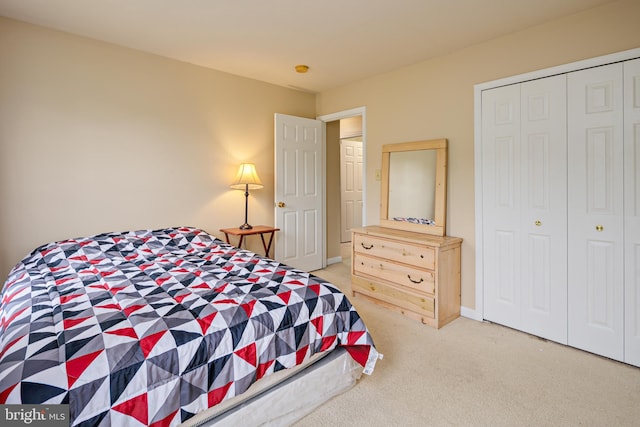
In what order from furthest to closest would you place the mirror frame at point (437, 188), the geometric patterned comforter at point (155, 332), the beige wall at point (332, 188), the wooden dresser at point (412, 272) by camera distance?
the beige wall at point (332, 188), the mirror frame at point (437, 188), the wooden dresser at point (412, 272), the geometric patterned comforter at point (155, 332)

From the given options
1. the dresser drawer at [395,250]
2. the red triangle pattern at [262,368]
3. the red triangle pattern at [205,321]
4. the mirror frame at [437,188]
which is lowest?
the red triangle pattern at [262,368]

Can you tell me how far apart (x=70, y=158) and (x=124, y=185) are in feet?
1.49

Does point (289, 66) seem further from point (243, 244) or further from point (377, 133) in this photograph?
point (243, 244)

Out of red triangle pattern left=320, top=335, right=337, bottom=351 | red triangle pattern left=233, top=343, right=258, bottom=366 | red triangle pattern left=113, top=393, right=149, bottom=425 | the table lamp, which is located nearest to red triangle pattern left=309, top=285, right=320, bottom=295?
red triangle pattern left=320, top=335, right=337, bottom=351

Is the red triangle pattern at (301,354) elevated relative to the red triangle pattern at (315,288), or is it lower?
lower

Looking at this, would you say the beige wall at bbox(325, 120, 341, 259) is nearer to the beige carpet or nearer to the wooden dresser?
the wooden dresser

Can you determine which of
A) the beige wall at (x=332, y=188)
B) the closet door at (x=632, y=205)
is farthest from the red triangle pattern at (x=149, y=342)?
the beige wall at (x=332, y=188)

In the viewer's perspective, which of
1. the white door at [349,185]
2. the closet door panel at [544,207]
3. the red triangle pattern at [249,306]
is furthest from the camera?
the white door at [349,185]

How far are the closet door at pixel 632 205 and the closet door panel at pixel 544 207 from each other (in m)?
0.34

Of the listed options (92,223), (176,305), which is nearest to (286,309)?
(176,305)

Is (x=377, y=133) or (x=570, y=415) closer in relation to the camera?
(x=570, y=415)

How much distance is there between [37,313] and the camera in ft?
4.92

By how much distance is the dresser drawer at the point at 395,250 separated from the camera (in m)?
2.88

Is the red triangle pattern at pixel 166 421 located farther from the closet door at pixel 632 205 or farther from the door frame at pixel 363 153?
the door frame at pixel 363 153
